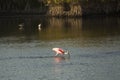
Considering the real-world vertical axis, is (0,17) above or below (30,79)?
below

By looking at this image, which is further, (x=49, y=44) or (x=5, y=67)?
(x=49, y=44)

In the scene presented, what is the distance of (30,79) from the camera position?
34969 millimetres

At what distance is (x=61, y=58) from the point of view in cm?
4350

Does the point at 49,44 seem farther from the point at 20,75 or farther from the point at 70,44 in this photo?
the point at 20,75

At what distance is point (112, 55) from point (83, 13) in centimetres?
5613

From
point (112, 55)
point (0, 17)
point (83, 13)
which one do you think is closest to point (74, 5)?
point (83, 13)

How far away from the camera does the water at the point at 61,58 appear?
119 feet

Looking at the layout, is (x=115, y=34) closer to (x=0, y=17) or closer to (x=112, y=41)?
(x=112, y=41)

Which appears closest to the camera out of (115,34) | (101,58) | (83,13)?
(101,58)

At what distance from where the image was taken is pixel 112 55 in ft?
143

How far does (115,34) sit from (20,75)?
26.4 meters

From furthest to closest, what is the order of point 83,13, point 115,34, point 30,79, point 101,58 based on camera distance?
point 83,13 < point 115,34 < point 101,58 < point 30,79

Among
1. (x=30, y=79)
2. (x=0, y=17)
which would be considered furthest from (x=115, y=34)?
(x=0, y=17)

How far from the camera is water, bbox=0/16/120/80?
36312 mm
